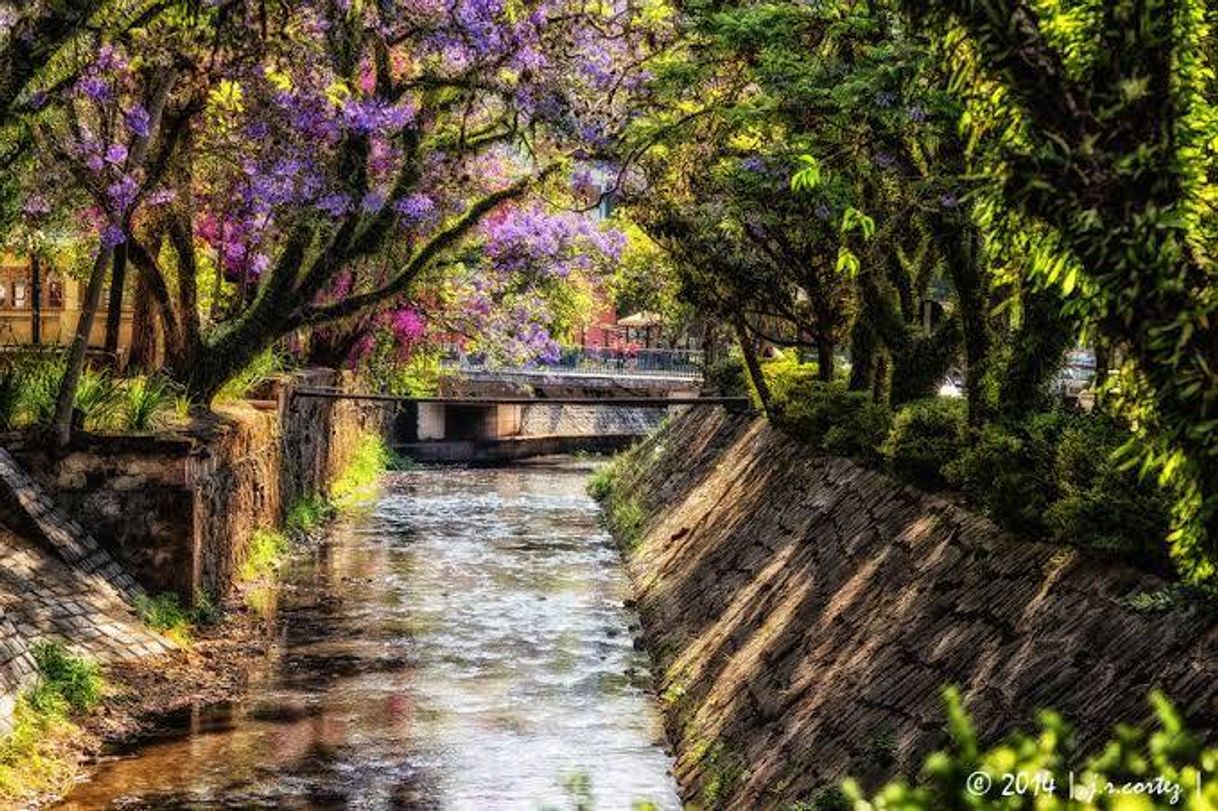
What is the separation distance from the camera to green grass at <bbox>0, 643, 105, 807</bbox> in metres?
12.1

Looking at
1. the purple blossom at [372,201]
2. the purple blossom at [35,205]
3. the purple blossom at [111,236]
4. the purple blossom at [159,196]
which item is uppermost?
the purple blossom at [372,201]

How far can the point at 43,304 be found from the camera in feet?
104

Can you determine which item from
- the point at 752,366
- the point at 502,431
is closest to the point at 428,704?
the point at 752,366

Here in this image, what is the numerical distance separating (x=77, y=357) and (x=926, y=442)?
903 cm

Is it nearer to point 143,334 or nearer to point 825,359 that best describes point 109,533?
point 143,334

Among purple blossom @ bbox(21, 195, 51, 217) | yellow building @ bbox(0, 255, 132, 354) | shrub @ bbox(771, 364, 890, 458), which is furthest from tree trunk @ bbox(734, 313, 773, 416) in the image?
yellow building @ bbox(0, 255, 132, 354)

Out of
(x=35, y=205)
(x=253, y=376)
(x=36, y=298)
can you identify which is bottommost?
(x=253, y=376)

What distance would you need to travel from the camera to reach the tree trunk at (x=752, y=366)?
74.6ft

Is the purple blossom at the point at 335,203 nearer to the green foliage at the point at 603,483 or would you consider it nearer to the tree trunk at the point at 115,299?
the tree trunk at the point at 115,299

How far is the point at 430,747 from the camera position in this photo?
1428 centimetres

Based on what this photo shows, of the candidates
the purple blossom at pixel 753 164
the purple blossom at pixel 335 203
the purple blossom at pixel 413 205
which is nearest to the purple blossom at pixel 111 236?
the purple blossom at pixel 335 203

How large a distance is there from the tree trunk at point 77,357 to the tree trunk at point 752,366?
9.29m

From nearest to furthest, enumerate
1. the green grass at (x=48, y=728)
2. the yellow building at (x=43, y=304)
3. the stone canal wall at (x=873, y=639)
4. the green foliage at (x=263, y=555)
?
the stone canal wall at (x=873, y=639)
the green grass at (x=48, y=728)
the green foliage at (x=263, y=555)
the yellow building at (x=43, y=304)

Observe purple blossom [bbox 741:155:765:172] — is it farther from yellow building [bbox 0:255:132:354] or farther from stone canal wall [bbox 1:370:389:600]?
yellow building [bbox 0:255:132:354]
